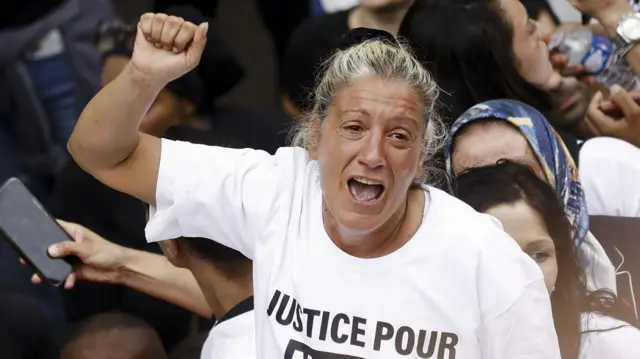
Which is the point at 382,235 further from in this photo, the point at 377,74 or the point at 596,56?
the point at 596,56

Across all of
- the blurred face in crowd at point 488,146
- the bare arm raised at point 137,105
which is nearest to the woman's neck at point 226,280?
the bare arm raised at point 137,105

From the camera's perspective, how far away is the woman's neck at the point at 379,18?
50.7 inches

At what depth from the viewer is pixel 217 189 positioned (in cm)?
104

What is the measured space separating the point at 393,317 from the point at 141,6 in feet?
2.03

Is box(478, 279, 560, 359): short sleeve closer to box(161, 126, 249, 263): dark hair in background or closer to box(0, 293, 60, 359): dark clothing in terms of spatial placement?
box(161, 126, 249, 263): dark hair in background

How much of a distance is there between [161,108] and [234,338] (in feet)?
1.12

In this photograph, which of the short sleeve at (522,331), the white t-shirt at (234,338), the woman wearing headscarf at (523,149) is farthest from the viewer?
the woman wearing headscarf at (523,149)

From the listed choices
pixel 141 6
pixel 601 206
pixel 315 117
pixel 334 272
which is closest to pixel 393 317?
pixel 334 272

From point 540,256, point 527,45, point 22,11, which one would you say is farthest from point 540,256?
point 22,11

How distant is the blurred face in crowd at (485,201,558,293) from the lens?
125 cm

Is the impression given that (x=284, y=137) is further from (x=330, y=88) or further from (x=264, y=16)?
(x=330, y=88)

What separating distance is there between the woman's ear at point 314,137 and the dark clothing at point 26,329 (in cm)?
52

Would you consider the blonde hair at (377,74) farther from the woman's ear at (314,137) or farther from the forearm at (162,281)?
the forearm at (162,281)

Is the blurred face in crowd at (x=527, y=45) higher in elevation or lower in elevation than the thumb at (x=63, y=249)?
higher
